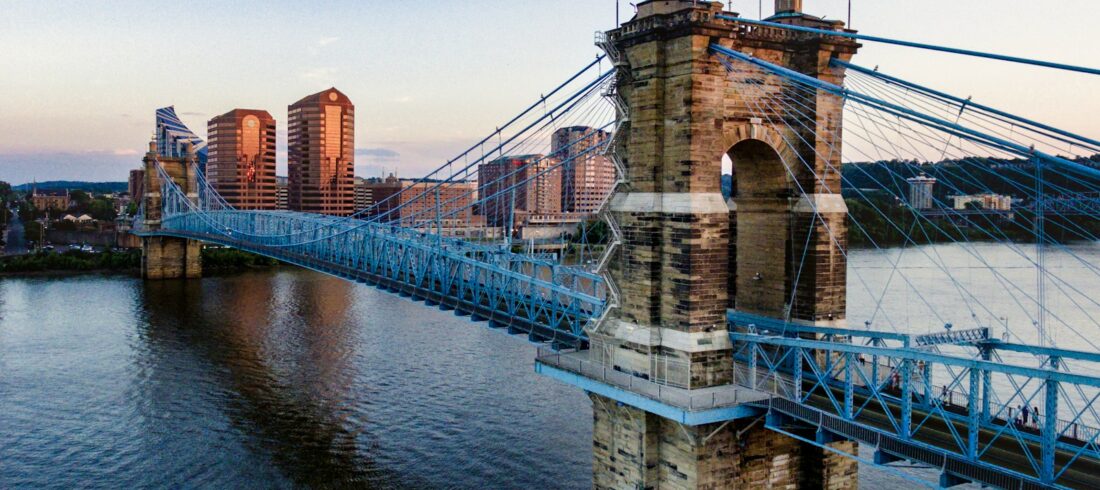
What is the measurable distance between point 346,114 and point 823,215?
133365 mm

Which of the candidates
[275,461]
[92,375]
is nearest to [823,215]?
[275,461]

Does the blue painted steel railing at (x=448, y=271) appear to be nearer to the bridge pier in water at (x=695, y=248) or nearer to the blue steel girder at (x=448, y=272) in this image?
the blue steel girder at (x=448, y=272)

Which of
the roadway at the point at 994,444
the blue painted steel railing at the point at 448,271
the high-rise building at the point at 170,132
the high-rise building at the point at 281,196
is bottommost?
the roadway at the point at 994,444

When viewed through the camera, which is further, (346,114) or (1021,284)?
(346,114)

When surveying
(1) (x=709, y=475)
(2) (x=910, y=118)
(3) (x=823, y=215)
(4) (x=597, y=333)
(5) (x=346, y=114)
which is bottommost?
(1) (x=709, y=475)

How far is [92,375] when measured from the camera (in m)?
44.8

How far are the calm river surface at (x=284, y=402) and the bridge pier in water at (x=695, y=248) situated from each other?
329 inches

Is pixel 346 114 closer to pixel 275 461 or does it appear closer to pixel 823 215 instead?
pixel 275 461

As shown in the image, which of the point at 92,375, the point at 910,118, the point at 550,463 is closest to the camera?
the point at 910,118

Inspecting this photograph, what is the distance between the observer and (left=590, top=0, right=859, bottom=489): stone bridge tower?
68.0ft

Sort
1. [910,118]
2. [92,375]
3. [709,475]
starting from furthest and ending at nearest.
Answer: [92,375]
[709,475]
[910,118]

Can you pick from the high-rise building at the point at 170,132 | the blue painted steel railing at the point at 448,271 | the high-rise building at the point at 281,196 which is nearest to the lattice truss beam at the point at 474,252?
the blue painted steel railing at the point at 448,271

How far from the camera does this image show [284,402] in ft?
132

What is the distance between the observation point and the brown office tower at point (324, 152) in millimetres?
144375
